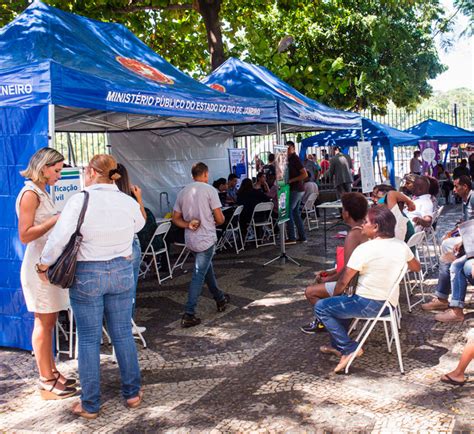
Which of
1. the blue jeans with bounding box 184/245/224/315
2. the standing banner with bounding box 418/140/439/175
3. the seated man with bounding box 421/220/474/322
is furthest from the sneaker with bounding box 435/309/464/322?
the standing banner with bounding box 418/140/439/175

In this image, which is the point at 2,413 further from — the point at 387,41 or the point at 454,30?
the point at 387,41

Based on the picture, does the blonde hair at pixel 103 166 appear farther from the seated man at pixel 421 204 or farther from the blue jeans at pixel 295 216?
the blue jeans at pixel 295 216

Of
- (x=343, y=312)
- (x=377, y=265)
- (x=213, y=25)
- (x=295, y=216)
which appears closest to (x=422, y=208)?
(x=377, y=265)

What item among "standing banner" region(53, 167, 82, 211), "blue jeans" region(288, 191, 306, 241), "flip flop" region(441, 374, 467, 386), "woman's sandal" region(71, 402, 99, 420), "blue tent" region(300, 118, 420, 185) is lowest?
"flip flop" region(441, 374, 467, 386)

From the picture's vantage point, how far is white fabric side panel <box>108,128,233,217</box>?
1154 cm

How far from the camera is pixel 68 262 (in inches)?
145

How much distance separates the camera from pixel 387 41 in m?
24.6

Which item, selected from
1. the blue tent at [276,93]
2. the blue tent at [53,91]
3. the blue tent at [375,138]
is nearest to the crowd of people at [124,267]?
the blue tent at [53,91]

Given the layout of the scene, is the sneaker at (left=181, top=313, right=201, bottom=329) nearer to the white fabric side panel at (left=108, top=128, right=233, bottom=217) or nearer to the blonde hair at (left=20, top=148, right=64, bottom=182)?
the blonde hair at (left=20, top=148, right=64, bottom=182)

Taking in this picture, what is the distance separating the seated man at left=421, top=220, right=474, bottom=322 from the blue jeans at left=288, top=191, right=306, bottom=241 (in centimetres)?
457

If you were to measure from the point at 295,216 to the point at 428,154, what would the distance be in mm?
8845

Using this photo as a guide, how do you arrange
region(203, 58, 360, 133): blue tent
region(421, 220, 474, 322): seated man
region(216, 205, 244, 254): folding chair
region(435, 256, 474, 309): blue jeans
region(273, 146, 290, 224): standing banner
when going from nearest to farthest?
region(421, 220, 474, 322): seated man
region(435, 256, 474, 309): blue jeans
region(273, 146, 290, 224): standing banner
region(203, 58, 360, 133): blue tent
region(216, 205, 244, 254): folding chair

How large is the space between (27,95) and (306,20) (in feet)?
65.2

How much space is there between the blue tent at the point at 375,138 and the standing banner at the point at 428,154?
80cm
